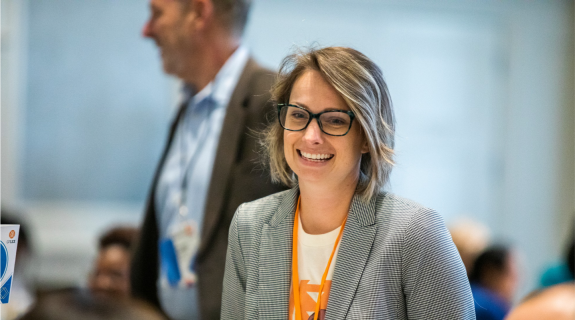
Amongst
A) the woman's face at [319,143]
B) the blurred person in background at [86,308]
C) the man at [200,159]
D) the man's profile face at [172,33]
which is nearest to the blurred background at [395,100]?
the man at [200,159]

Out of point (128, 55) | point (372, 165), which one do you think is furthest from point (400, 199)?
point (128, 55)

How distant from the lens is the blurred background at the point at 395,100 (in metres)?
4.72

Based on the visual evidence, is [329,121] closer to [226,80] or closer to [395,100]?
[226,80]

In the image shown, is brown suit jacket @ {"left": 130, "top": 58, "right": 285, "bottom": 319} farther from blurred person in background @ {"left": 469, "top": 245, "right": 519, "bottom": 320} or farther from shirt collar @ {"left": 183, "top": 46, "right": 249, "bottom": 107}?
blurred person in background @ {"left": 469, "top": 245, "right": 519, "bottom": 320}

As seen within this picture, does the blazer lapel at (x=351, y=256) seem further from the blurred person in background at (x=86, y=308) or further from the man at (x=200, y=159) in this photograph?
the blurred person in background at (x=86, y=308)

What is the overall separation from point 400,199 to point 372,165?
119 millimetres

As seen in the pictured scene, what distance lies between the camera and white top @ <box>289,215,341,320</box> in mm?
1487

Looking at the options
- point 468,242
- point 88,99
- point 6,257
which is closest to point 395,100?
point 468,242

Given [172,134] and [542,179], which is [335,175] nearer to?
[172,134]

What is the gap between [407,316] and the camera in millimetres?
1434

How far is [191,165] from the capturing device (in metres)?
2.36

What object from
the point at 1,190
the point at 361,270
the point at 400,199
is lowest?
the point at 1,190

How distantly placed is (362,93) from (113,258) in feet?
7.74

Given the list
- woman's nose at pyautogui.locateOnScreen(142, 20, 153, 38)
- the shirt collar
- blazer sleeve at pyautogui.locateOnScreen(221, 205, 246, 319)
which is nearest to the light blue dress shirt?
the shirt collar
